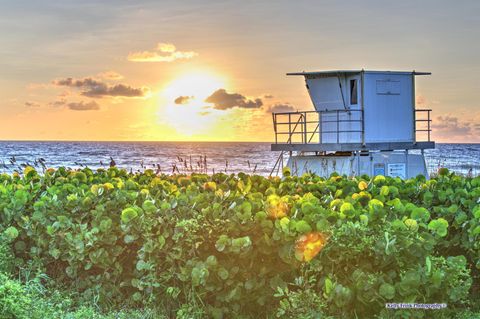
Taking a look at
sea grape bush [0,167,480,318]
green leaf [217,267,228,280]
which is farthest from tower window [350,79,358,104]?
green leaf [217,267,228,280]

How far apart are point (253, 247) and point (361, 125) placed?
19811 millimetres

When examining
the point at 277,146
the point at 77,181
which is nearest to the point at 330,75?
the point at 277,146

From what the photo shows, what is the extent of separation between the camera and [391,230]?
5230 mm

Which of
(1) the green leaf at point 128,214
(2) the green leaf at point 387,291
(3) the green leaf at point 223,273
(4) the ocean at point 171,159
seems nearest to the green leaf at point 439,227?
(2) the green leaf at point 387,291

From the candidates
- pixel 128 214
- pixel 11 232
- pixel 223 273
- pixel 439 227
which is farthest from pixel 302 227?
pixel 11 232

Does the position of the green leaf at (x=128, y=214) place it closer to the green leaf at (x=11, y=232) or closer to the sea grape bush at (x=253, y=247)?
the sea grape bush at (x=253, y=247)

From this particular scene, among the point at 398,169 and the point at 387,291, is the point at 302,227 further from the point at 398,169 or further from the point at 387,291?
the point at 398,169

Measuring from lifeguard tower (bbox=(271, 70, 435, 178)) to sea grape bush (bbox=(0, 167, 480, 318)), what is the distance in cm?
1705

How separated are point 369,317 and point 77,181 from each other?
4.43 m

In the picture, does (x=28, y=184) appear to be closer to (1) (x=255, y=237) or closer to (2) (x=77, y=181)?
(2) (x=77, y=181)

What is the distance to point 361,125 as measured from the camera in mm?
24703

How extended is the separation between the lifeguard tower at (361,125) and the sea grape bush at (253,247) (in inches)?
671

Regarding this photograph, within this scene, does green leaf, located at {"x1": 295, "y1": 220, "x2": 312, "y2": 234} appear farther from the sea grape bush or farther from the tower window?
the tower window

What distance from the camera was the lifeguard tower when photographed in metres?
24.3
